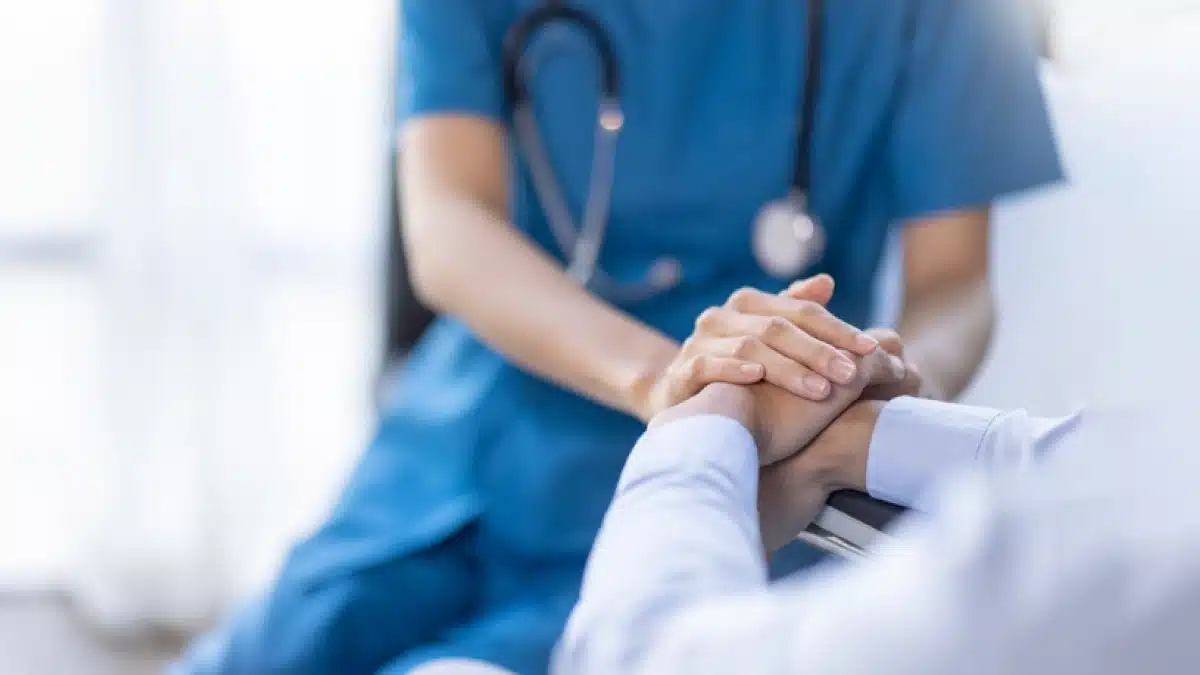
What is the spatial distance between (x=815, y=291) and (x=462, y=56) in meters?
0.36

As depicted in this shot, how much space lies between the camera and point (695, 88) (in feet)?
2.70

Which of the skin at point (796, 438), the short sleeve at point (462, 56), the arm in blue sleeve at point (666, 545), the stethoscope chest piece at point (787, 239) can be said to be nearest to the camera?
the arm in blue sleeve at point (666, 545)

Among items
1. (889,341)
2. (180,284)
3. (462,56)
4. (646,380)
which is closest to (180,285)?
(180,284)

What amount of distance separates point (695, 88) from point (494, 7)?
0.15m

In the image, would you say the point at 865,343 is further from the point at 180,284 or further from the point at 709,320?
the point at 180,284

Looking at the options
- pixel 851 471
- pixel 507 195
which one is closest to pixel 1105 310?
pixel 851 471

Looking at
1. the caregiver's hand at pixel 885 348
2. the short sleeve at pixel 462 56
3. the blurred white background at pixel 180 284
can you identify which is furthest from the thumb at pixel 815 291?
the blurred white background at pixel 180 284

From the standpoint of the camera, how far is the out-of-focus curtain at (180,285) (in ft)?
4.79

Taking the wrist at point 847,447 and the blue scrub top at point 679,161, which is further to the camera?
the blue scrub top at point 679,161

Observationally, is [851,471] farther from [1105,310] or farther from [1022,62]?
[1022,62]

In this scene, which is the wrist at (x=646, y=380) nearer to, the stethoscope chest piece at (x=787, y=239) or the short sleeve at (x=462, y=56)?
the stethoscope chest piece at (x=787, y=239)

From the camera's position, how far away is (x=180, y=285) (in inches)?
59.4

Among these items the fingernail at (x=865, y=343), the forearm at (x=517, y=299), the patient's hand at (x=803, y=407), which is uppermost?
the fingernail at (x=865, y=343)

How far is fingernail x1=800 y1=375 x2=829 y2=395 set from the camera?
1.77 ft
